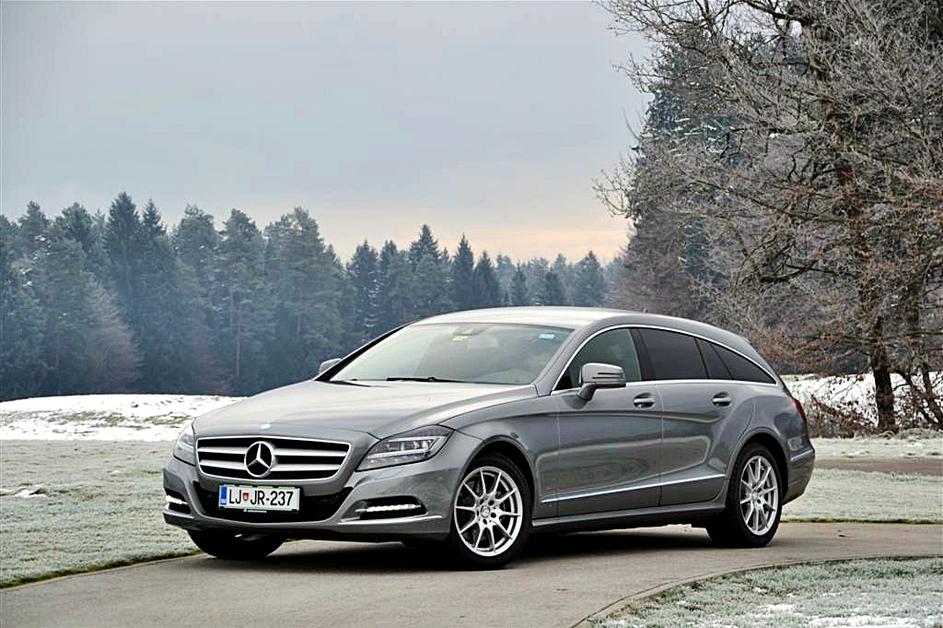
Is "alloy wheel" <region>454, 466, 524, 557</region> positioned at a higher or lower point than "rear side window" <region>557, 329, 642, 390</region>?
lower

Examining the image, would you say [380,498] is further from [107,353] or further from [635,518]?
[107,353]

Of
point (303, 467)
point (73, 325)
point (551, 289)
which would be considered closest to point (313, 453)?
point (303, 467)

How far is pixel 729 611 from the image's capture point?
27.5ft

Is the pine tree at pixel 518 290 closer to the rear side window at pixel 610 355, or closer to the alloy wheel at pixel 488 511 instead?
the rear side window at pixel 610 355

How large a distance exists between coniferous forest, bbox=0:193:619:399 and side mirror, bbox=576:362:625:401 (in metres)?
112

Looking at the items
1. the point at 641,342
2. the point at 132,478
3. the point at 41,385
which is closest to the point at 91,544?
the point at 641,342

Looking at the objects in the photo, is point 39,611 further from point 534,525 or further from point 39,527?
point 39,527

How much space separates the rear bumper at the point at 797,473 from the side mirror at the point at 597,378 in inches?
96.6

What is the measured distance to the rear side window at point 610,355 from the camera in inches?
433

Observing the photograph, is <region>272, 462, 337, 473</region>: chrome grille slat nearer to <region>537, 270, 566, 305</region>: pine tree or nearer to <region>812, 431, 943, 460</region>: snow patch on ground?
<region>812, 431, 943, 460</region>: snow patch on ground

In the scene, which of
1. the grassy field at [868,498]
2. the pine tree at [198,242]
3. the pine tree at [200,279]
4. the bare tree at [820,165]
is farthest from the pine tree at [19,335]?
the grassy field at [868,498]

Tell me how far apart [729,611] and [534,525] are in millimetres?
2160

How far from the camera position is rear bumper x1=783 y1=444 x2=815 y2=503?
12.7 m

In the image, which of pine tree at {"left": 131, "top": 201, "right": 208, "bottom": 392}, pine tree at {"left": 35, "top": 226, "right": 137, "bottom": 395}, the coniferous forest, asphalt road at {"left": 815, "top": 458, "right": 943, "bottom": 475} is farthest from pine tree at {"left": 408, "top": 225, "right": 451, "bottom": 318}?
asphalt road at {"left": 815, "top": 458, "right": 943, "bottom": 475}
